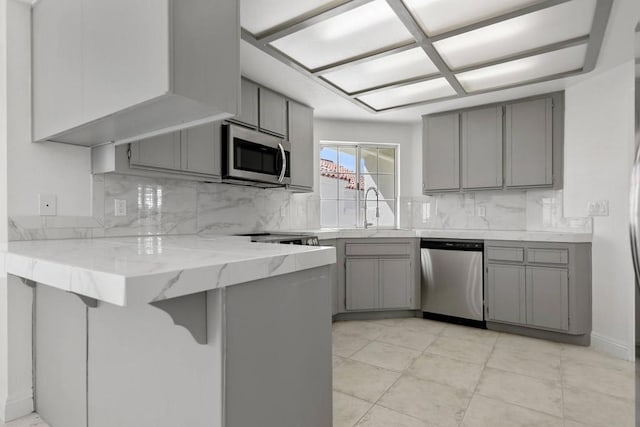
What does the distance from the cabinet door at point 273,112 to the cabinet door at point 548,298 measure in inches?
105

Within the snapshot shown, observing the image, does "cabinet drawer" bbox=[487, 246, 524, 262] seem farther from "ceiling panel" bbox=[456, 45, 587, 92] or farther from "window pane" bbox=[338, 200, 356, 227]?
"window pane" bbox=[338, 200, 356, 227]

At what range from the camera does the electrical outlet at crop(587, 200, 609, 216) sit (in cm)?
295

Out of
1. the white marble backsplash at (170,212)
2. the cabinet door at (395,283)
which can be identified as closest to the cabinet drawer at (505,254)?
the cabinet door at (395,283)

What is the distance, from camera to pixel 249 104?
3.07 metres

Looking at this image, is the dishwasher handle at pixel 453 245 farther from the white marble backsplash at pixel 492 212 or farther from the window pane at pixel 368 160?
the window pane at pixel 368 160

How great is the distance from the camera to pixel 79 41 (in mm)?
1577

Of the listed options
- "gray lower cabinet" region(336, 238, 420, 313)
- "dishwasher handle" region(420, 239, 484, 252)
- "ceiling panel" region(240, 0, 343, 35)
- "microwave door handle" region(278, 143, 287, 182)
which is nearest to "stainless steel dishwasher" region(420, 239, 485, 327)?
"dishwasher handle" region(420, 239, 484, 252)

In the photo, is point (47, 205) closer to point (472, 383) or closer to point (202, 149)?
point (202, 149)

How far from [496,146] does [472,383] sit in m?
2.43

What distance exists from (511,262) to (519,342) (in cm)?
70

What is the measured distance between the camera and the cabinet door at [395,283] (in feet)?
12.3

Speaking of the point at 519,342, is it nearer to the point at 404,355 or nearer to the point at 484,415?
the point at 404,355

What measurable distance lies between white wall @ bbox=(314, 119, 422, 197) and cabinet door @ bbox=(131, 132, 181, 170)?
2.30 m

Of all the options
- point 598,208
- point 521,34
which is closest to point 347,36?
point 521,34
